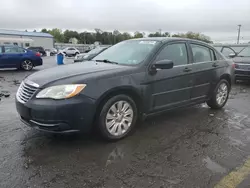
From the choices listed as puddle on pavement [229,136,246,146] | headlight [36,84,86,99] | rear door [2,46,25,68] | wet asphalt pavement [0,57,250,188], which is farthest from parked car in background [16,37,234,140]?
rear door [2,46,25,68]

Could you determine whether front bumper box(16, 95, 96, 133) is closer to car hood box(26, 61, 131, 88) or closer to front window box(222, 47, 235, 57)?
car hood box(26, 61, 131, 88)

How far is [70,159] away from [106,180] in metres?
0.69

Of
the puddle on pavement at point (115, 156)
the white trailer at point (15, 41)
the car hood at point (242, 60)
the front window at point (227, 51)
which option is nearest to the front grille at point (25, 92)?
the puddle on pavement at point (115, 156)

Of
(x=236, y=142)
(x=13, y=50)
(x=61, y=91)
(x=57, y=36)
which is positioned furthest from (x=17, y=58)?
(x=57, y=36)

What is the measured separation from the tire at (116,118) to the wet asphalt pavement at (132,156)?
148mm

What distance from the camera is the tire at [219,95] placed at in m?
5.55

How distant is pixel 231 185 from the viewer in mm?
2703

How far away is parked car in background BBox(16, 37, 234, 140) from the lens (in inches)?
130

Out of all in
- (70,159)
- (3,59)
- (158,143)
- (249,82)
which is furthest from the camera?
(3,59)

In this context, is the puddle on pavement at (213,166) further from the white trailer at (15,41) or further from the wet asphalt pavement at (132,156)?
the white trailer at (15,41)

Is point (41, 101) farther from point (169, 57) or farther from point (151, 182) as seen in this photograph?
point (169, 57)

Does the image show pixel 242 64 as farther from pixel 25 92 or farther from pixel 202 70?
pixel 25 92

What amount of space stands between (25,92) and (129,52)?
76.6 inches

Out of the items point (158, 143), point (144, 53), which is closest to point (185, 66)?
point (144, 53)
